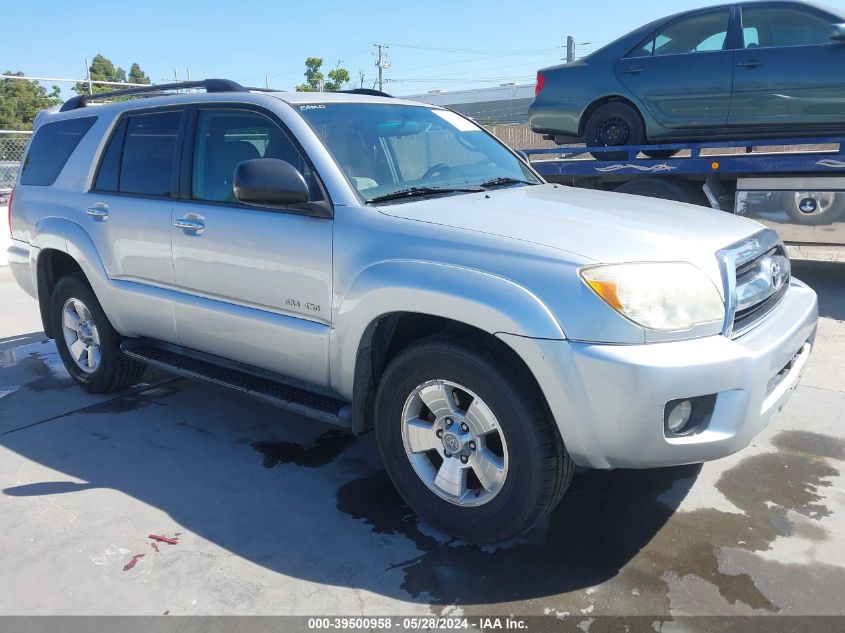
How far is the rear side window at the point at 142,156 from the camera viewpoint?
13.7 ft

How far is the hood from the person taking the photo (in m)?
2.76

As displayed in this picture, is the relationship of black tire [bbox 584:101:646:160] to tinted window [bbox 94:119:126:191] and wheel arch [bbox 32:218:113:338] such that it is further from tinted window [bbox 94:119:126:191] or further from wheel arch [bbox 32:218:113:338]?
wheel arch [bbox 32:218:113:338]

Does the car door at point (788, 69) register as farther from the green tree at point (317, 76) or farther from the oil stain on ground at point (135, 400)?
the green tree at point (317, 76)

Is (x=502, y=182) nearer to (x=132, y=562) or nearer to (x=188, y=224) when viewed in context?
(x=188, y=224)

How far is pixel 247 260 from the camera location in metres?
3.61

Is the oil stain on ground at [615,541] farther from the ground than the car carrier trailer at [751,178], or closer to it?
closer to it

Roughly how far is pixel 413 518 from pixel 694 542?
1209 millimetres

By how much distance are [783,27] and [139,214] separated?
6115 millimetres

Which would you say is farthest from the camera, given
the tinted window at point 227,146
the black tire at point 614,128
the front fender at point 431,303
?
the black tire at point 614,128

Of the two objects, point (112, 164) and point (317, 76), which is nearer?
point (112, 164)

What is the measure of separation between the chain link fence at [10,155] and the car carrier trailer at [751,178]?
10.6 m

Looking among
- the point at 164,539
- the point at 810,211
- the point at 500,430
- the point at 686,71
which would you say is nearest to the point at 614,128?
the point at 686,71

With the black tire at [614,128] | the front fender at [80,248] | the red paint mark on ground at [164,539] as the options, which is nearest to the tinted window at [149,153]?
the front fender at [80,248]

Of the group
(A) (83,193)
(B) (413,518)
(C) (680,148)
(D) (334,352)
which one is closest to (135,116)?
(A) (83,193)
